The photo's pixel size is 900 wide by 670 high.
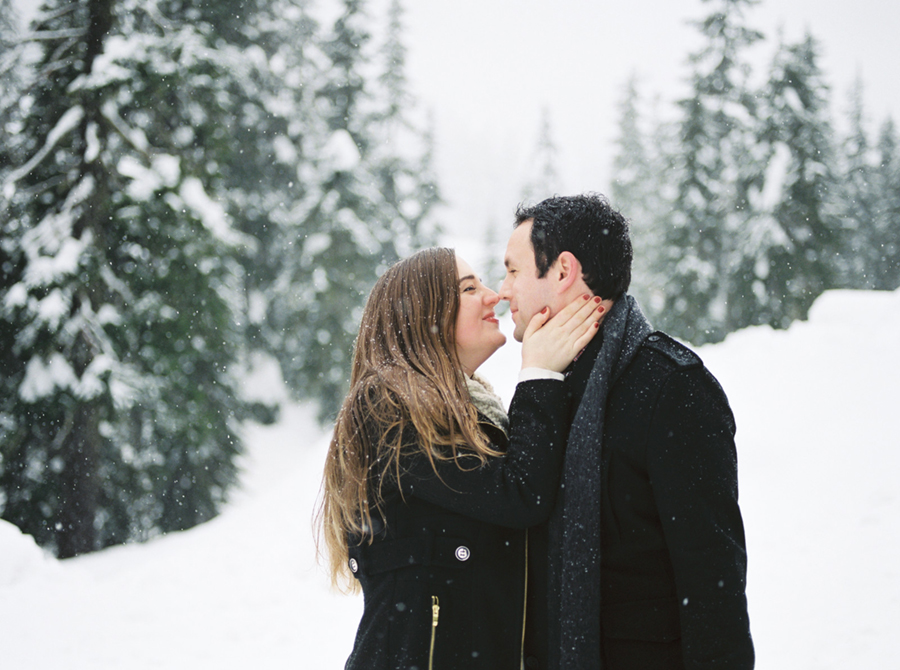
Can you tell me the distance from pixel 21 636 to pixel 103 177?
727 centimetres

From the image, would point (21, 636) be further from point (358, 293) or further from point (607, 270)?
point (358, 293)

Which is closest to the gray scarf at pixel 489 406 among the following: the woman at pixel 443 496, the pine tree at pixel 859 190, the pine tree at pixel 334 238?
the woman at pixel 443 496

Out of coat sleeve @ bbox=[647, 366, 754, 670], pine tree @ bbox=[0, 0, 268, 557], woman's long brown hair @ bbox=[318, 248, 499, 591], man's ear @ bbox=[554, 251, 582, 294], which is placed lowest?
coat sleeve @ bbox=[647, 366, 754, 670]

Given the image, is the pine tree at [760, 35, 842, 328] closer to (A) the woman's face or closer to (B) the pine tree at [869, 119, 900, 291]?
(B) the pine tree at [869, 119, 900, 291]

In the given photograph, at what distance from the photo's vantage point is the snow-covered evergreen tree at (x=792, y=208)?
67.1 ft

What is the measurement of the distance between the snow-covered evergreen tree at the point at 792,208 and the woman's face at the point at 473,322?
799 inches

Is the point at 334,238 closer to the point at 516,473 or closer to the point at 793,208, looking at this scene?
the point at 793,208

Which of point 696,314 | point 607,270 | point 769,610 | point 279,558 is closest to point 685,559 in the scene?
point 607,270

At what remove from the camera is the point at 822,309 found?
13.2 m

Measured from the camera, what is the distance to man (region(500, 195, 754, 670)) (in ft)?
6.38

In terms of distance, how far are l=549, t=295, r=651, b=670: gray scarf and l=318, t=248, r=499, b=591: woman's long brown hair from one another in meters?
0.37

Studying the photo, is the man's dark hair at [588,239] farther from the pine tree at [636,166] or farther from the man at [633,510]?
the pine tree at [636,166]

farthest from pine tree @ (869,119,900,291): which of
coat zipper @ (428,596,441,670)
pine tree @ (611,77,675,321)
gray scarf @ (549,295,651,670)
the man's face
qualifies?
coat zipper @ (428,596,441,670)

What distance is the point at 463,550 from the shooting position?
2389 mm
